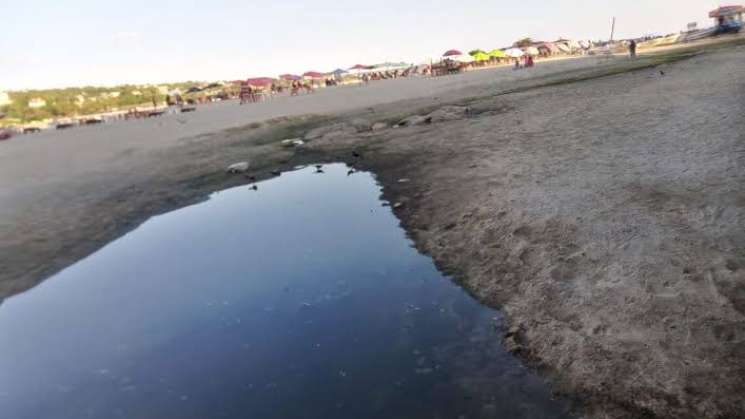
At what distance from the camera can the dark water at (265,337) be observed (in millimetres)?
5953

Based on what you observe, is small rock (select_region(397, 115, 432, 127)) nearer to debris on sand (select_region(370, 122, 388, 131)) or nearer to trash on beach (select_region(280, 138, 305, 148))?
debris on sand (select_region(370, 122, 388, 131))

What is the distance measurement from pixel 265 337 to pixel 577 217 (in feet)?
18.9

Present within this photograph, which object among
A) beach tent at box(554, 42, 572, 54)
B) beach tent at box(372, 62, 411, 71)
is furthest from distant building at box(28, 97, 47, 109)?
beach tent at box(554, 42, 572, 54)

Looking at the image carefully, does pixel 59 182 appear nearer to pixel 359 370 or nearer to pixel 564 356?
pixel 359 370

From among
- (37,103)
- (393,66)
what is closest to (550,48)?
(393,66)

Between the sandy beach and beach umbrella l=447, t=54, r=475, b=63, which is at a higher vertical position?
beach umbrella l=447, t=54, r=475, b=63

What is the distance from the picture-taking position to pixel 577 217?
8.69 m

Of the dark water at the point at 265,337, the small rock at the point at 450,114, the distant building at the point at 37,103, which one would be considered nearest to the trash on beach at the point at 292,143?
the small rock at the point at 450,114

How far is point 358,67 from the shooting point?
10538 cm

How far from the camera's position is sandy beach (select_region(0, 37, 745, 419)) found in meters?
5.44

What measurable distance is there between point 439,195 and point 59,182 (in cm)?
1907

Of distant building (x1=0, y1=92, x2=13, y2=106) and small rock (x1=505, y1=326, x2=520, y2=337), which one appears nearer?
small rock (x1=505, y1=326, x2=520, y2=337)

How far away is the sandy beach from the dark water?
70 centimetres

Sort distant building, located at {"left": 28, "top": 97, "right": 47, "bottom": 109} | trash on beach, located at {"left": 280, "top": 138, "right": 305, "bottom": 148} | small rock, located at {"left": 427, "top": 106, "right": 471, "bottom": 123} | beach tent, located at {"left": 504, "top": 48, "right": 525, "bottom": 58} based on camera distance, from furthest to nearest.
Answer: distant building, located at {"left": 28, "top": 97, "right": 47, "bottom": 109} < beach tent, located at {"left": 504, "top": 48, "right": 525, "bottom": 58} < trash on beach, located at {"left": 280, "top": 138, "right": 305, "bottom": 148} < small rock, located at {"left": 427, "top": 106, "right": 471, "bottom": 123}
